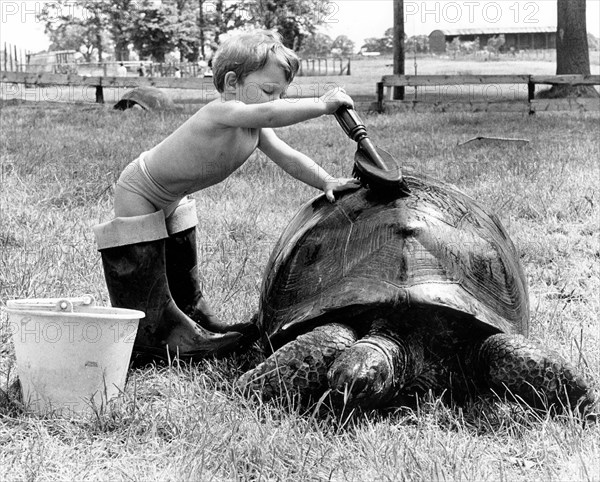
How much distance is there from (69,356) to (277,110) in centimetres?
117

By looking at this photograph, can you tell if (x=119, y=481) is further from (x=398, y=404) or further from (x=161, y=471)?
(x=398, y=404)

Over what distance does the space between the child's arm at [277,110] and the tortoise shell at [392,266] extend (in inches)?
15.5

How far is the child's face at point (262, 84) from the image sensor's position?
10.4ft

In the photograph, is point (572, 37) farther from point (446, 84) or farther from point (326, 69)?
point (326, 69)

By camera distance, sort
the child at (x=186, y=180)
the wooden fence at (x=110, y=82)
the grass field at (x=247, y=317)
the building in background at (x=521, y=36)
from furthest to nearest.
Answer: the building in background at (x=521, y=36)
the wooden fence at (x=110, y=82)
the child at (x=186, y=180)
the grass field at (x=247, y=317)

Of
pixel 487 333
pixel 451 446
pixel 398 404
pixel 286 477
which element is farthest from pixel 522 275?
pixel 286 477

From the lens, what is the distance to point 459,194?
3.39 metres

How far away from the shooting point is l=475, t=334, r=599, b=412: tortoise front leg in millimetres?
2670

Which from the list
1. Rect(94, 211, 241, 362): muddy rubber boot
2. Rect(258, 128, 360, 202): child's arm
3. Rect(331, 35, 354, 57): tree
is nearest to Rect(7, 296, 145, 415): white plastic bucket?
Rect(94, 211, 241, 362): muddy rubber boot

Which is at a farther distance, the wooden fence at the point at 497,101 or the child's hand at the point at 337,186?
the wooden fence at the point at 497,101

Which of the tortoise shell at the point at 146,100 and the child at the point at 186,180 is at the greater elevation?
the tortoise shell at the point at 146,100

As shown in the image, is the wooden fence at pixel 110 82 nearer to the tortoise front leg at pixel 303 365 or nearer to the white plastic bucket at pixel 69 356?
the white plastic bucket at pixel 69 356

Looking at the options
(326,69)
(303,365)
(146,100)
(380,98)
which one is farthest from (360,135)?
(326,69)

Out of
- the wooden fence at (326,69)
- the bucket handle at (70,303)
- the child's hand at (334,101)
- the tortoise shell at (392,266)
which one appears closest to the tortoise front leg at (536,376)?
the tortoise shell at (392,266)
